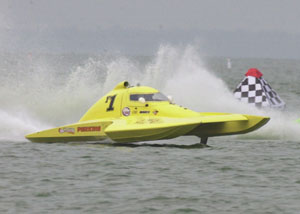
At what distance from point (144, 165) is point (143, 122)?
243cm

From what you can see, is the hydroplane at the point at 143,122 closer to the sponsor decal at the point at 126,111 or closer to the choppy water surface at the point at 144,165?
the sponsor decal at the point at 126,111

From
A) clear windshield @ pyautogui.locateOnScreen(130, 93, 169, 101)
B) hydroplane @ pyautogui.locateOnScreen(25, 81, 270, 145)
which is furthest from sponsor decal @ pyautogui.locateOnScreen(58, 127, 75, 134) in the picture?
clear windshield @ pyautogui.locateOnScreen(130, 93, 169, 101)

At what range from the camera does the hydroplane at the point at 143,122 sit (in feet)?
44.0

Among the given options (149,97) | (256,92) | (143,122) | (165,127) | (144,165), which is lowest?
(144,165)

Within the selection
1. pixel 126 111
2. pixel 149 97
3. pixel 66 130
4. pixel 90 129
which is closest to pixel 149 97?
pixel 149 97

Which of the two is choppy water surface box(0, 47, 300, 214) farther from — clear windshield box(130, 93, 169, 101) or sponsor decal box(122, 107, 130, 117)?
clear windshield box(130, 93, 169, 101)

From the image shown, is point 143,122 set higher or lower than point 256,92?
lower

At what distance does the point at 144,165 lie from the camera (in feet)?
37.3

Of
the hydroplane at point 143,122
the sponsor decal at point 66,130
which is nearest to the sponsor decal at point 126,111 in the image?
the hydroplane at point 143,122

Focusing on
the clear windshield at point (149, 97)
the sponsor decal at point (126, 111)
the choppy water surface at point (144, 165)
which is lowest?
the choppy water surface at point (144, 165)

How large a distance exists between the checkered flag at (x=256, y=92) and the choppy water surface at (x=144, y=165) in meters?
0.30

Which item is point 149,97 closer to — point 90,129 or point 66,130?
point 90,129

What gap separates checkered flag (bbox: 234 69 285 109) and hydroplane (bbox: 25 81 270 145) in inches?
134

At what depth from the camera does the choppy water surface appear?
857 cm
